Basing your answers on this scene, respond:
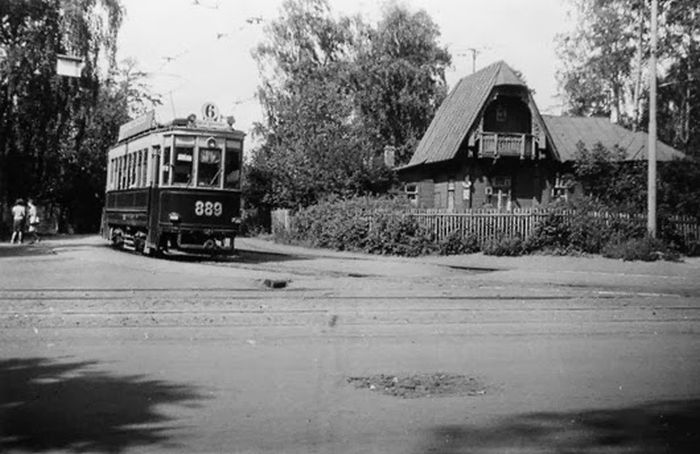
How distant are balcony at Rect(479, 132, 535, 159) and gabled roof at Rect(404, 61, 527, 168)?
1048 millimetres

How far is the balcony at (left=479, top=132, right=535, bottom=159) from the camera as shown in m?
34.3

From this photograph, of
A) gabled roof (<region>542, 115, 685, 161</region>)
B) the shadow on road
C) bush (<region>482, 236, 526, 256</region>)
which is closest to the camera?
the shadow on road

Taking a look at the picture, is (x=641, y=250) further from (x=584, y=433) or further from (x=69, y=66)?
(x=69, y=66)

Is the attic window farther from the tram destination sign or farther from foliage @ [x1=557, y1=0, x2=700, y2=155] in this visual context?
the tram destination sign

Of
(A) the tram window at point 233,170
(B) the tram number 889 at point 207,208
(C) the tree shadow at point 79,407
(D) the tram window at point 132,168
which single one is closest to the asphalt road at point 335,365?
(C) the tree shadow at point 79,407

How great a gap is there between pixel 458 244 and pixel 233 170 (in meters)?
8.05

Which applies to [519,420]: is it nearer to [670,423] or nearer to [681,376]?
[670,423]

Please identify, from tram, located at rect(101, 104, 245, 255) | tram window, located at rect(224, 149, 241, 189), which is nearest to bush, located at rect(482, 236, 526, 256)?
tram, located at rect(101, 104, 245, 255)

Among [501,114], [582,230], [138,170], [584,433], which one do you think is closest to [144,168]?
[138,170]

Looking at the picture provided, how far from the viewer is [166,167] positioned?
64.5 ft

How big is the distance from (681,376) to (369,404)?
2.90 metres

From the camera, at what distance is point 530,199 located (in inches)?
1399

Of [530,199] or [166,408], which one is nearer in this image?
[166,408]

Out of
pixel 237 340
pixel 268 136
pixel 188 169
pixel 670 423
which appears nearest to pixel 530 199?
pixel 268 136
